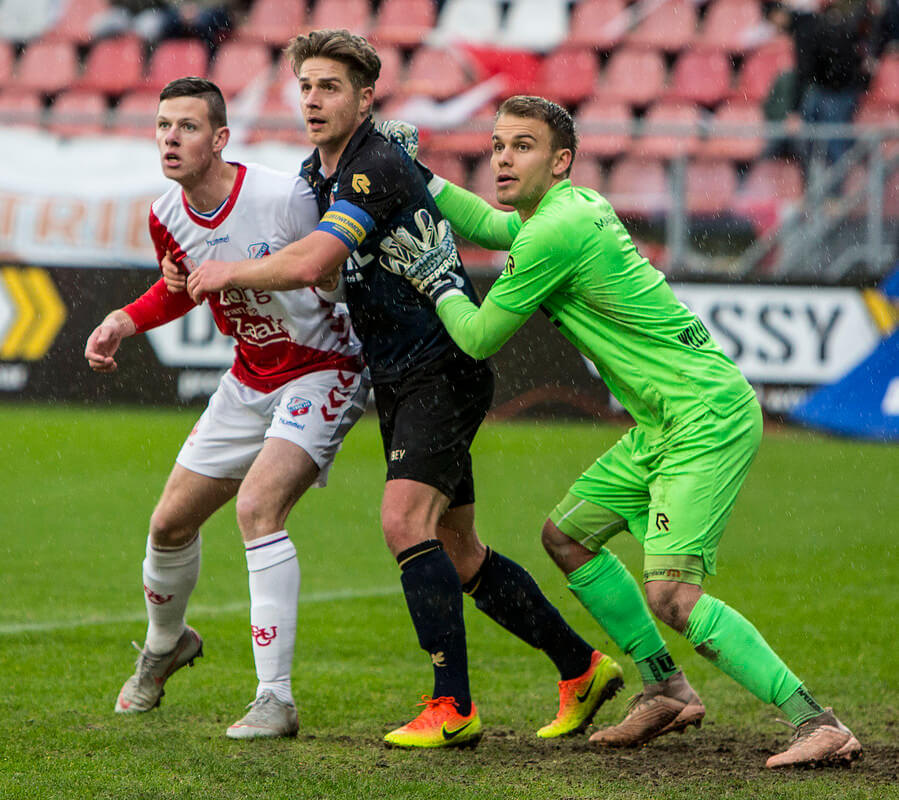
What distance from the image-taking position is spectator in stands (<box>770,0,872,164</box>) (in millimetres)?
13516

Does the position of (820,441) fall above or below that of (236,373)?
below

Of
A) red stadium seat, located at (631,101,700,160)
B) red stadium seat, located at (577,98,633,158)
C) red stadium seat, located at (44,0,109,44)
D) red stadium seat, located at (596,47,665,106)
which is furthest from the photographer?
red stadium seat, located at (44,0,109,44)

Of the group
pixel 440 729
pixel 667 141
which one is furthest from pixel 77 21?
pixel 440 729

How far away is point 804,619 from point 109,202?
31.8 feet

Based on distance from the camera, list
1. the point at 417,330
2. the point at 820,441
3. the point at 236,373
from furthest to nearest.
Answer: the point at 820,441 → the point at 236,373 → the point at 417,330

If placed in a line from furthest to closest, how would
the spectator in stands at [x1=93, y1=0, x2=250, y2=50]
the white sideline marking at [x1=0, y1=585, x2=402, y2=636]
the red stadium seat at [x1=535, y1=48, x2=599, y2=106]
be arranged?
the spectator in stands at [x1=93, y1=0, x2=250, y2=50]
the red stadium seat at [x1=535, y1=48, x2=599, y2=106]
the white sideline marking at [x1=0, y1=585, x2=402, y2=636]

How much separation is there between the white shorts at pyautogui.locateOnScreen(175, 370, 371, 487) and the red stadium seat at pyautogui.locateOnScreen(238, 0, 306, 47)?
557 inches

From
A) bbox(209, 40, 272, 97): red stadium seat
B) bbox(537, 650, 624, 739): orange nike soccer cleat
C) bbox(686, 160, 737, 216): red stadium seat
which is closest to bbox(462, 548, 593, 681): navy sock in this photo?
bbox(537, 650, 624, 739): orange nike soccer cleat

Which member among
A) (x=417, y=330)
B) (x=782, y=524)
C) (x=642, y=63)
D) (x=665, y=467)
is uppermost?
(x=642, y=63)

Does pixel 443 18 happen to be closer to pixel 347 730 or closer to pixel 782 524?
pixel 782 524

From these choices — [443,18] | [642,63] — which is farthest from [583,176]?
[443,18]

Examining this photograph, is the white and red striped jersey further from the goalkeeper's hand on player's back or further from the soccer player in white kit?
the goalkeeper's hand on player's back

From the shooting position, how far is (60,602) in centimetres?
655

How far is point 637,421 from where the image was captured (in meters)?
4.41
